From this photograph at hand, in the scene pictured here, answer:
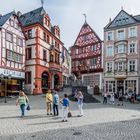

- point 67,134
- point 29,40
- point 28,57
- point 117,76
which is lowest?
point 67,134

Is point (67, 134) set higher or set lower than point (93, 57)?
lower

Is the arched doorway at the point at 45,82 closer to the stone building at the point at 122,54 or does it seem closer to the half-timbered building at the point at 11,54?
the half-timbered building at the point at 11,54

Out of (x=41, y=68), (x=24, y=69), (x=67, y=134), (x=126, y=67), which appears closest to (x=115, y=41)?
(x=126, y=67)

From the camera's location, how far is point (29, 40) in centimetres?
3700

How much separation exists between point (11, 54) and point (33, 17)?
987cm

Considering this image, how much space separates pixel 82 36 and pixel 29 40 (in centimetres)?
1568

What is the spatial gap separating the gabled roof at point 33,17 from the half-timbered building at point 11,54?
12.7ft

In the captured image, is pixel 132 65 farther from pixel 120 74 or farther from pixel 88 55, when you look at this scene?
pixel 88 55

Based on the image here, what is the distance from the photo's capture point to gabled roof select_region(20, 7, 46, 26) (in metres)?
38.2

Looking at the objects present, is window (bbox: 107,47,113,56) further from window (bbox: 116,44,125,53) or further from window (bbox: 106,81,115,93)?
window (bbox: 106,81,115,93)

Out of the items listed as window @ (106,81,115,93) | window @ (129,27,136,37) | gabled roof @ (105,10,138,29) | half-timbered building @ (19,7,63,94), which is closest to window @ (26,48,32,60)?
half-timbered building @ (19,7,63,94)

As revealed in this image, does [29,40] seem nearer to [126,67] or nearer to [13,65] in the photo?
[13,65]

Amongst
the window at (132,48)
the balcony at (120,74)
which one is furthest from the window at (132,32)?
the balcony at (120,74)

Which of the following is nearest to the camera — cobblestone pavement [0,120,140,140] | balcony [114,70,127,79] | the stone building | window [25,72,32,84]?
cobblestone pavement [0,120,140,140]
